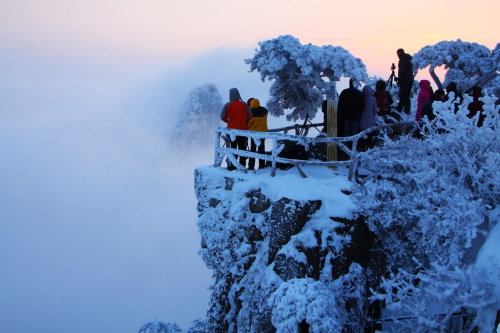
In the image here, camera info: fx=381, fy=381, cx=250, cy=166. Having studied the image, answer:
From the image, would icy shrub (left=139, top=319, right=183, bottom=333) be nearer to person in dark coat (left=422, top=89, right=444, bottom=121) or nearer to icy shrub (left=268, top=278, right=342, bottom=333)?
icy shrub (left=268, top=278, right=342, bottom=333)

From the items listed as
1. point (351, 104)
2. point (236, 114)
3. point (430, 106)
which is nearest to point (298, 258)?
point (236, 114)

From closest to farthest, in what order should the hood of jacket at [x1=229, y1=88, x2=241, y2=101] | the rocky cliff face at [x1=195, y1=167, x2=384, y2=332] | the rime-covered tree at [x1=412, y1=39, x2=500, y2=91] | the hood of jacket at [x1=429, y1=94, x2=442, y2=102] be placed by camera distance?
the rocky cliff face at [x1=195, y1=167, x2=384, y2=332]
the hood of jacket at [x1=229, y1=88, x2=241, y2=101]
the hood of jacket at [x1=429, y1=94, x2=442, y2=102]
the rime-covered tree at [x1=412, y1=39, x2=500, y2=91]

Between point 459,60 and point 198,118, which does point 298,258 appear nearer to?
point 459,60

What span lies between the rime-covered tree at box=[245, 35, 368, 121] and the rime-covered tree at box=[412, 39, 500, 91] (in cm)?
813

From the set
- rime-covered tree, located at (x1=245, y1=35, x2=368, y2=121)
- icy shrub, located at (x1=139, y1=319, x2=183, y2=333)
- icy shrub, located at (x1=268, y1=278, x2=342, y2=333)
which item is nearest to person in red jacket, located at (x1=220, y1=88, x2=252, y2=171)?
rime-covered tree, located at (x1=245, y1=35, x2=368, y2=121)

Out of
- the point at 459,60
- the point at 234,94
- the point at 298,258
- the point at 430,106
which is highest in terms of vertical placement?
the point at 459,60

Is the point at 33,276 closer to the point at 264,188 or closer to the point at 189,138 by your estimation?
the point at 189,138

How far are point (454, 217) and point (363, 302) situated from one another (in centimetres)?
219

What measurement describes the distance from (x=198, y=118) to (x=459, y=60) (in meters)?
58.3

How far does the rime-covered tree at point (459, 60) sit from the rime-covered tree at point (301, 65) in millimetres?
8133

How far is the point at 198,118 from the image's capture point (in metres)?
71.6

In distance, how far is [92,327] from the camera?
38594 mm

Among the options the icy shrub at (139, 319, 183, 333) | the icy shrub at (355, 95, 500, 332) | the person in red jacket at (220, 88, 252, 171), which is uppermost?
the person in red jacket at (220, 88, 252, 171)

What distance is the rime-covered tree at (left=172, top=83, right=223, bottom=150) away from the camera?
71.6 metres
